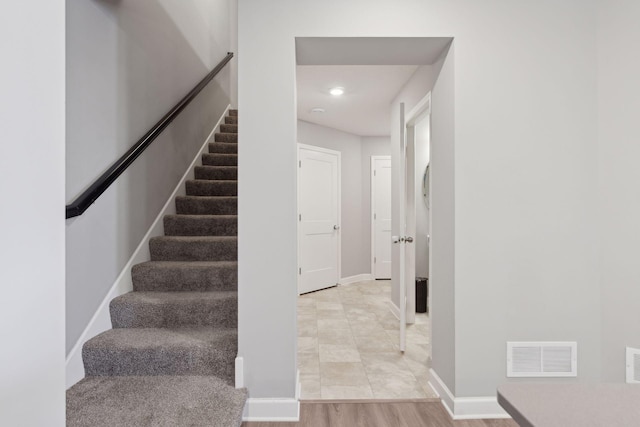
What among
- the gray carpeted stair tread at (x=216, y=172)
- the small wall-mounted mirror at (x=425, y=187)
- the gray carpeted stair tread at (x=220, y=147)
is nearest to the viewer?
the gray carpeted stair tread at (x=216, y=172)

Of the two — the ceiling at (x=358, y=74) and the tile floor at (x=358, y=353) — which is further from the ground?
the ceiling at (x=358, y=74)

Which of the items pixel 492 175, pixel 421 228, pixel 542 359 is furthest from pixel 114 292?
pixel 421 228

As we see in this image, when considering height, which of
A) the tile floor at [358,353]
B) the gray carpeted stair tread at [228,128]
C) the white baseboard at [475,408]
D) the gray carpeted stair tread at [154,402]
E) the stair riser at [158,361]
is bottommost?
the tile floor at [358,353]

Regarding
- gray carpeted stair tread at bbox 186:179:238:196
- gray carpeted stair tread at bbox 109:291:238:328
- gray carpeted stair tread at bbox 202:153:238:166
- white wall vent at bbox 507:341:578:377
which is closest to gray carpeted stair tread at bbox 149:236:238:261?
gray carpeted stair tread at bbox 109:291:238:328

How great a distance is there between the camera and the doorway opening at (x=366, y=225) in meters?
2.43

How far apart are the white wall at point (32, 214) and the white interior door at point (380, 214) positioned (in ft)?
18.7

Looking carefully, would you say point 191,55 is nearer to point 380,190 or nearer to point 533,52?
point 533,52

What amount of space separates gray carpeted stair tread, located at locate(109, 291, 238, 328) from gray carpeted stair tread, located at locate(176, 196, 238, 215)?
113cm

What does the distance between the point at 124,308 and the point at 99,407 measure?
0.68 metres

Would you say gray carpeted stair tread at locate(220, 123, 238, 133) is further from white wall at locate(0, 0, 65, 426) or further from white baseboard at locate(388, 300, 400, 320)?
white wall at locate(0, 0, 65, 426)

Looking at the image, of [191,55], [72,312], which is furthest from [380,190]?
[72,312]

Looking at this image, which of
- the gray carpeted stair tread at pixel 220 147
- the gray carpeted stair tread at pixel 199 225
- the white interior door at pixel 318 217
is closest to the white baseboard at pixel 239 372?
the gray carpeted stair tread at pixel 199 225

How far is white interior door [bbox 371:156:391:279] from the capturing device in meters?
6.25

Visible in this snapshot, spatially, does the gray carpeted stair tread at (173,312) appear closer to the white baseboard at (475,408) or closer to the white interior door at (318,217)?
the white baseboard at (475,408)
